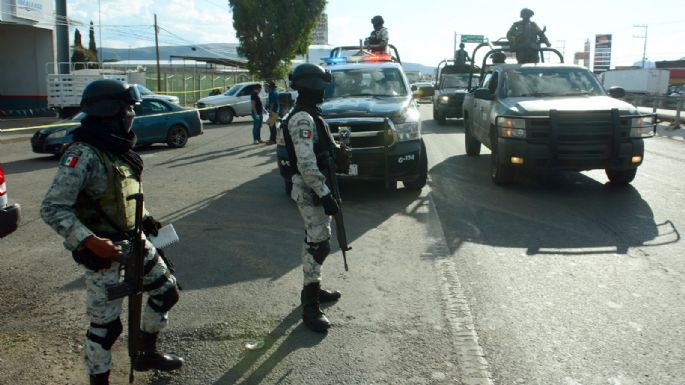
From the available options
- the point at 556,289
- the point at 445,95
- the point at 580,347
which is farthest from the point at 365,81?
the point at 445,95

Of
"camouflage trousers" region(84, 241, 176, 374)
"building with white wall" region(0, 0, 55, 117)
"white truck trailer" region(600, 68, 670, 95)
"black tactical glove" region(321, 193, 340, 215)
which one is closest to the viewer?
"camouflage trousers" region(84, 241, 176, 374)

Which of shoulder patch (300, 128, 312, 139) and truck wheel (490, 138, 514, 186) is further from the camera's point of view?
truck wheel (490, 138, 514, 186)

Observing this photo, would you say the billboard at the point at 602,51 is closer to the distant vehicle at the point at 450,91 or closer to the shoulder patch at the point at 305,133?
the distant vehicle at the point at 450,91

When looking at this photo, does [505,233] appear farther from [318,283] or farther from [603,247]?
[318,283]

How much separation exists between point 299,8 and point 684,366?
3938 cm

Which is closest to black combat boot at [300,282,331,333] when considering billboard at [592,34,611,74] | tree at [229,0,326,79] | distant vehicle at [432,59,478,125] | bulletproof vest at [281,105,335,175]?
bulletproof vest at [281,105,335,175]

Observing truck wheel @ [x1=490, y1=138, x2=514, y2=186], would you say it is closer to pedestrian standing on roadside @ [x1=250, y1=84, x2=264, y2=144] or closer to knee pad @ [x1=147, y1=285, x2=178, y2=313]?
knee pad @ [x1=147, y1=285, x2=178, y2=313]

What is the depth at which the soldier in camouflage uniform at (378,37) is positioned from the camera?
15.3 metres

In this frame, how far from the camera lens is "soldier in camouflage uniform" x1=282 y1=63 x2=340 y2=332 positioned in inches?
161

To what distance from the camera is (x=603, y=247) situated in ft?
20.5

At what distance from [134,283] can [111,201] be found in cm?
42

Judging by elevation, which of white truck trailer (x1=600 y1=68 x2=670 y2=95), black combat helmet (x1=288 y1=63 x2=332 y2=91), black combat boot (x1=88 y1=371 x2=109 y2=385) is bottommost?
black combat boot (x1=88 y1=371 x2=109 y2=385)

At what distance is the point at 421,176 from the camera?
945cm

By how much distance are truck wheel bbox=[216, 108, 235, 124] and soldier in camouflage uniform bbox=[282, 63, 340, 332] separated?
23.3m
